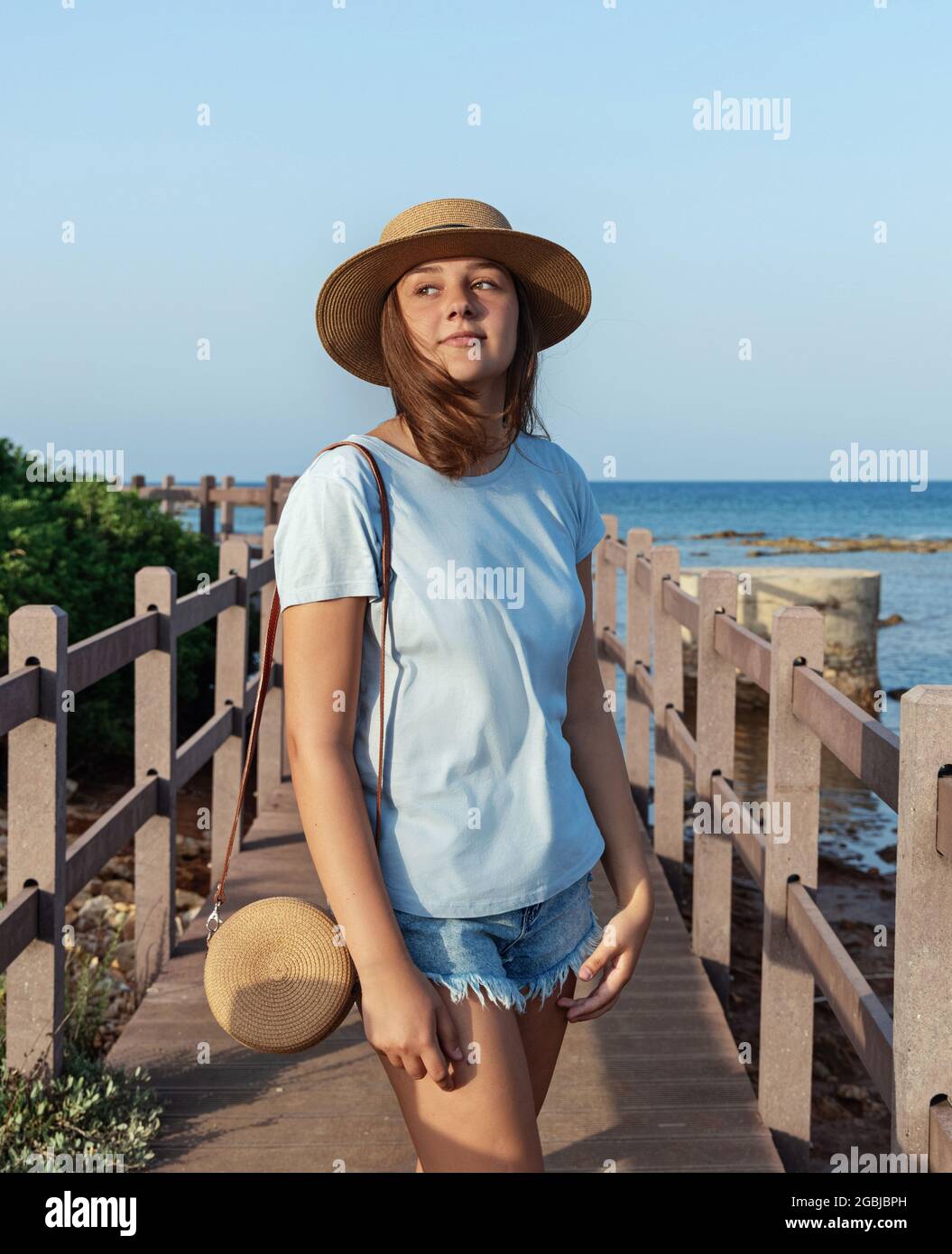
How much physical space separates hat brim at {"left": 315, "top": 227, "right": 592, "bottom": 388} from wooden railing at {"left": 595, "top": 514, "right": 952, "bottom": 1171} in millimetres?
861

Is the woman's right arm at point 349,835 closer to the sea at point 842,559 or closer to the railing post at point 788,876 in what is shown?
the sea at point 842,559

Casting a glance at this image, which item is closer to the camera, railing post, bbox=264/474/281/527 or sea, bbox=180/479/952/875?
sea, bbox=180/479/952/875

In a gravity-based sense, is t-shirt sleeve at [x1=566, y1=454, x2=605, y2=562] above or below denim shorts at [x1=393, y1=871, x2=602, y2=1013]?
above

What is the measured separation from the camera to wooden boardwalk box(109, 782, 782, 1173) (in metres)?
3.39

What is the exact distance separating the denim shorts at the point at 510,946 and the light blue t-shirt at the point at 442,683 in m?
0.03

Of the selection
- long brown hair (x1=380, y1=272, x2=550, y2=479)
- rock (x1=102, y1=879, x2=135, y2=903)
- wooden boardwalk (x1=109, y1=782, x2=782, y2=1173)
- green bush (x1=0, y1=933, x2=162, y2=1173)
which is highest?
long brown hair (x1=380, y1=272, x2=550, y2=479)

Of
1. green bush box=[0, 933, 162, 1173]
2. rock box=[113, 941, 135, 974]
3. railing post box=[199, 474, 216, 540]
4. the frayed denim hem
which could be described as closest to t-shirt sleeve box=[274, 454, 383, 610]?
the frayed denim hem

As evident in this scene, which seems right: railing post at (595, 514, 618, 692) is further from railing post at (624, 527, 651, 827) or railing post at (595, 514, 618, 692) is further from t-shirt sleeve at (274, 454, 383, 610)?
t-shirt sleeve at (274, 454, 383, 610)

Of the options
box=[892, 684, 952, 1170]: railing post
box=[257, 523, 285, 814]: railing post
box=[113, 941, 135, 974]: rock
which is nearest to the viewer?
box=[892, 684, 952, 1170]: railing post

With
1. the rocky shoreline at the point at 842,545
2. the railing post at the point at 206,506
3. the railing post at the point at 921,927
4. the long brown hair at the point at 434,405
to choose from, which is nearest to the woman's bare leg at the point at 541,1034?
the railing post at the point at 921,927

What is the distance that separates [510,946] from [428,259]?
3.33ft
